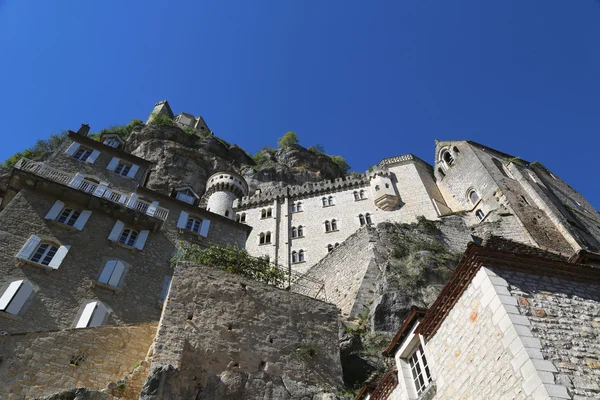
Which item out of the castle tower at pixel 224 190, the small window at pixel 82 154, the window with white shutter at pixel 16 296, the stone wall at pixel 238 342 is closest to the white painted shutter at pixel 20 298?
the window with white shutter at pixel 16 296

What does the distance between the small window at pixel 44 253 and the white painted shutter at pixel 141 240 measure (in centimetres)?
309

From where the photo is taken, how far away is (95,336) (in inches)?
526

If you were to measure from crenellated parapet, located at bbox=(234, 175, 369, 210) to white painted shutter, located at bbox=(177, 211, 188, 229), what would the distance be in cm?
2050

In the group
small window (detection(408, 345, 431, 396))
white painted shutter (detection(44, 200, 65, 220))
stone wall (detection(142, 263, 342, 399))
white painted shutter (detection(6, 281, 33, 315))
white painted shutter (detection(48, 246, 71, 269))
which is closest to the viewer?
small window (detection(408, 345, 431, 396))

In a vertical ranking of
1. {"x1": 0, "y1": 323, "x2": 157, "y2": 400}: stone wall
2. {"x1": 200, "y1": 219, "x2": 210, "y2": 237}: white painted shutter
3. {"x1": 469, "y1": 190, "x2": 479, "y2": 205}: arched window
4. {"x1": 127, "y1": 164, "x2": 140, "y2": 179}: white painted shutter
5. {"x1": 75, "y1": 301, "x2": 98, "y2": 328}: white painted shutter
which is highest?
{"x1": 469, "y1": 190, "x2": 479, "y2": 205}: arched window

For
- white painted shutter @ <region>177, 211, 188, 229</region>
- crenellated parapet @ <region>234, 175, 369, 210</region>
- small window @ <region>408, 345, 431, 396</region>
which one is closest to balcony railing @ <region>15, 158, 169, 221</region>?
white painted shutter @ <region>177, 211, 188, 229</region>

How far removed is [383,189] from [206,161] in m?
18.9

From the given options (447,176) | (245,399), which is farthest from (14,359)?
(447,176)

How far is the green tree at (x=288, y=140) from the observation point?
5947cm

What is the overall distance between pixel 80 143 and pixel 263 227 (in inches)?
763

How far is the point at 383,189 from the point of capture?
40438 mm

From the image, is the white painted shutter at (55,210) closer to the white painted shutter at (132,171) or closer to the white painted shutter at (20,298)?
the white painted shutter at (20,298)

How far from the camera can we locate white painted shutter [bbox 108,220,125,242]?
63.3 ft

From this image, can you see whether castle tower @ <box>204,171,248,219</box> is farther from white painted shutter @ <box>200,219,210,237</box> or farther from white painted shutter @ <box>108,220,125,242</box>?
white painted shutter @ <box>108,220,125,242</box>
